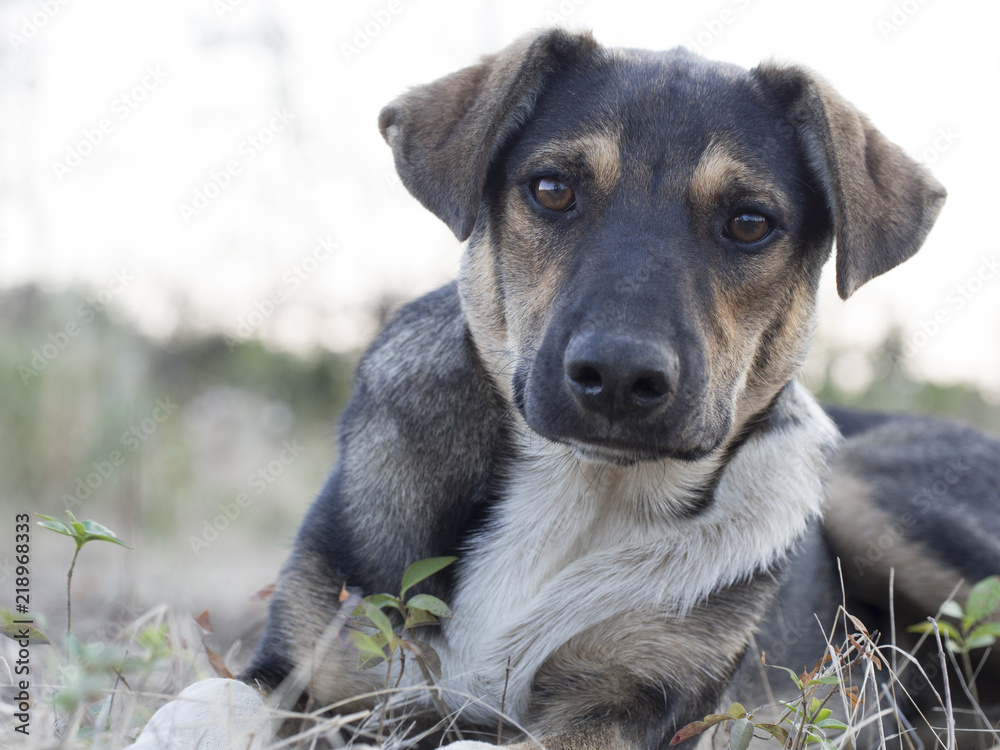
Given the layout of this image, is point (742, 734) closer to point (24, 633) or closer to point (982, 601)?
point (982, 601)

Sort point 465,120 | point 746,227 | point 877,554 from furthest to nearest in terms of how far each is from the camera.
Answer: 1. point 877,554
2. point 465,120
3. point 746,227

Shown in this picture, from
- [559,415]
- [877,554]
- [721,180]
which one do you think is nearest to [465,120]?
[721,180]

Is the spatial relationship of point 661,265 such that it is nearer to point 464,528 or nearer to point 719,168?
point 719,168

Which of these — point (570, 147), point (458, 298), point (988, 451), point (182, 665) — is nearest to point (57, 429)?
point (182, 665)

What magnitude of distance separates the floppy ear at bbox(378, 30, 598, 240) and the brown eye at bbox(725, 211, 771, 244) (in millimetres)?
837

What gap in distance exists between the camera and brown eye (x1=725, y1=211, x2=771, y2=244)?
2.81 m

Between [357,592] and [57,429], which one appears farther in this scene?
[57,429]

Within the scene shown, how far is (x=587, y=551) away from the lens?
3088 mm

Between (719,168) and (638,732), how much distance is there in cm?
183

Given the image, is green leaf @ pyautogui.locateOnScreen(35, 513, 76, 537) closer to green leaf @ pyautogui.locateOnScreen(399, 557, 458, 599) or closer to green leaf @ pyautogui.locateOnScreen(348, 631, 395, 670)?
green leaf @ pyautogui.locateOnScreen(348, 631, 395, 670)

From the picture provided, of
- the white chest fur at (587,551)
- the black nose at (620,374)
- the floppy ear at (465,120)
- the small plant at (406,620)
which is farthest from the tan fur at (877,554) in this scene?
the floppy ear at (465,120)

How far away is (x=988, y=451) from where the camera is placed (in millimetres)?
4730

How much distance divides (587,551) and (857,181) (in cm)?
159

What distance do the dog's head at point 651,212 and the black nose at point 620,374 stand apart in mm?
13
